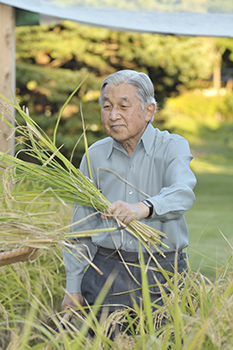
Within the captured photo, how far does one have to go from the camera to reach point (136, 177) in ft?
6.38

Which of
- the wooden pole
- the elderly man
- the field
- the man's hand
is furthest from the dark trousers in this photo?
the wooden pole

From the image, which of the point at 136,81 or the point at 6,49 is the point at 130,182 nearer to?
the point at 136,81

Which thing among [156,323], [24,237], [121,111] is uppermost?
[121,111]

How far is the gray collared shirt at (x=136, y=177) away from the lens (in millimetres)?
1844

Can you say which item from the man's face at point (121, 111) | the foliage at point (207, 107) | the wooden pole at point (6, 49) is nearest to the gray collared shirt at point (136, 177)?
the man's face at point (121, 111)

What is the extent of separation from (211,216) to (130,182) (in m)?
5.07

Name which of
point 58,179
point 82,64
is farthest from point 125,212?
point 82,64

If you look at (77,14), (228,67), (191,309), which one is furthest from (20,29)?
(228,67)

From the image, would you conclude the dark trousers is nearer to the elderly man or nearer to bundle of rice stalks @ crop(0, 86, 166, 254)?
the elderly man

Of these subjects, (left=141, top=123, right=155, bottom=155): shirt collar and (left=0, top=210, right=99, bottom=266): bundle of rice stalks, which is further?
(left=141, top=123, right=155, bottom=155): shirt collar

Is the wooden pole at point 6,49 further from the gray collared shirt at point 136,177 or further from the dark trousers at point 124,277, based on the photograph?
the dark trousers at point 124,277

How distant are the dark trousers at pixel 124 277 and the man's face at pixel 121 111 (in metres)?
0.52

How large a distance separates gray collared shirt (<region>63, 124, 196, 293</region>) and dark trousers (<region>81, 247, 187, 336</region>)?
47 mm

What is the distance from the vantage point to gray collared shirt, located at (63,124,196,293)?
184 centimetres
